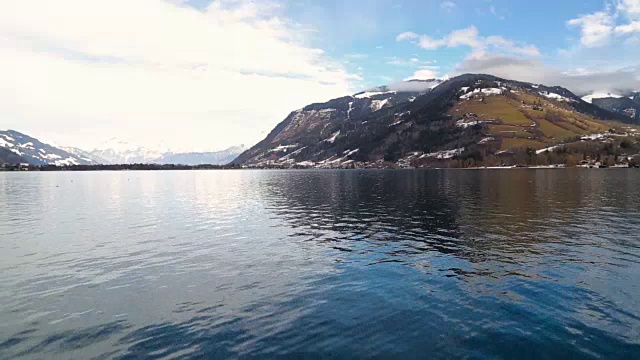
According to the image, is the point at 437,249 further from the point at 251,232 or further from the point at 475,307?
the point at 251,232

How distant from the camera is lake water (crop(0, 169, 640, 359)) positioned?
22172 mm

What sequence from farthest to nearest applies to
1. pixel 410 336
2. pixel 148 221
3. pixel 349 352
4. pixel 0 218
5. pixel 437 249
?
pixel 0 218 < pixel 148 221 < pixel 437 249 < pixel 410 336 < pixel 349 352

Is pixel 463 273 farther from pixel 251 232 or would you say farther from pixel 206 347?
pixel 251 232

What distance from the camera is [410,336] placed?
22984 mm

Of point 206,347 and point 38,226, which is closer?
point 206,347

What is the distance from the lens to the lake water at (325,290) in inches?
873

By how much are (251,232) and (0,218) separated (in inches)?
2183

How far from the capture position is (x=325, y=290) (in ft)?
103

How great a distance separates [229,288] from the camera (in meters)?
32.1

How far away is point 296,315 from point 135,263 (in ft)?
76.7

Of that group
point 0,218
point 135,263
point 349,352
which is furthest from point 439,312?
point 0,218

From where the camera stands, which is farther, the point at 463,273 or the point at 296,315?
the point at 463,273

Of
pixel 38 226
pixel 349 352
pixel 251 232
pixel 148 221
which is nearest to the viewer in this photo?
pixel 349 352

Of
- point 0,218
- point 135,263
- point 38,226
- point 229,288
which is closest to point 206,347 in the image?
point 229,288
